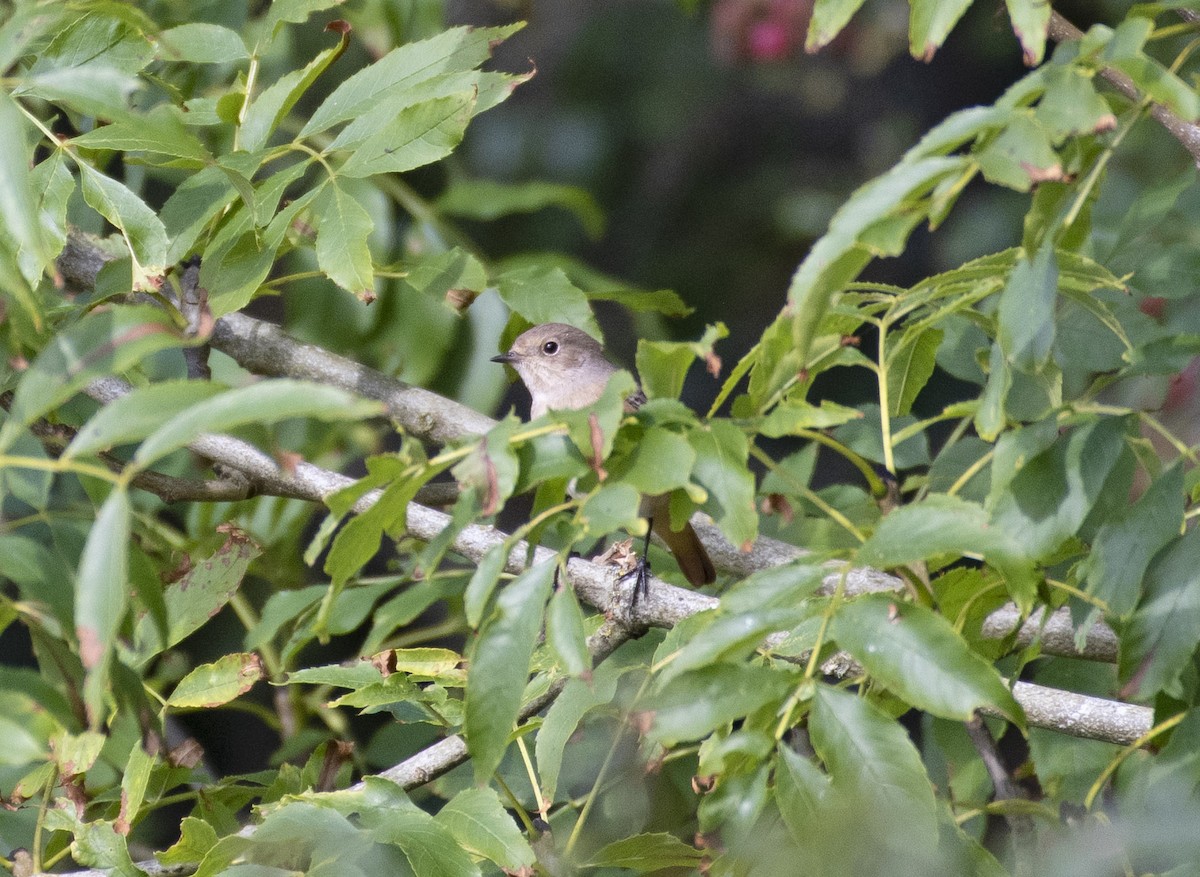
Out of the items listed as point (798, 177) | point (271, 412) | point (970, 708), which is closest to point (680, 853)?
point (970, 708)

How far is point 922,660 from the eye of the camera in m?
1.29

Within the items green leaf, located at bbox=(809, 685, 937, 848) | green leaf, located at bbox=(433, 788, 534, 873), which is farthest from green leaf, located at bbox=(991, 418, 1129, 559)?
green leaf, located at bbox=(433, 788, 534, 873)

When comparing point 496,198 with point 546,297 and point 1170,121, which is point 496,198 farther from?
point 1170,121

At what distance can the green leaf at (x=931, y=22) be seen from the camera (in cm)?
153

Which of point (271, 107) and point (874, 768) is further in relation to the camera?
point (271, 107)

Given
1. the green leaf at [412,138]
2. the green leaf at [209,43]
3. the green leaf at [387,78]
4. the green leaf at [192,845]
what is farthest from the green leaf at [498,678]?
the green leaf at [209,43]

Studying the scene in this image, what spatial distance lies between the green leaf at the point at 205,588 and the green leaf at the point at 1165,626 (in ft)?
5.25

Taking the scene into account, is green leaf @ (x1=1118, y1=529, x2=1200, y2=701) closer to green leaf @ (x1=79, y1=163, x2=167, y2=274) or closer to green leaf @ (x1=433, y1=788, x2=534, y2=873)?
green leaf @ (x1=433, y1=788, x2=534, y2=873)

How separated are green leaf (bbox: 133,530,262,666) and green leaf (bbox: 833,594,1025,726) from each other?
1.44 meters

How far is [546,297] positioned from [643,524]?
1.25 metres

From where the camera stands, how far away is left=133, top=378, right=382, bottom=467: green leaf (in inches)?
43.3

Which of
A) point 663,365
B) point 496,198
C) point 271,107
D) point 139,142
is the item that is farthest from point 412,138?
point 496,198

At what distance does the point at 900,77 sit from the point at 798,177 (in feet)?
2.99

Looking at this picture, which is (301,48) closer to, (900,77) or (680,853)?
(680,853)
